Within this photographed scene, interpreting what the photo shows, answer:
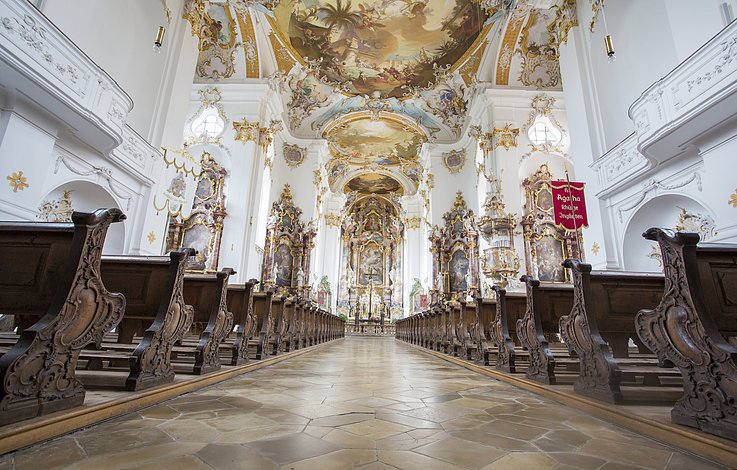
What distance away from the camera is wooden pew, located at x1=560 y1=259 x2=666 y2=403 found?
2.37 metres

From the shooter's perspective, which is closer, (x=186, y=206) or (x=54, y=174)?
(x=54, y=174)

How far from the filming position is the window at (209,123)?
1234 centimetres

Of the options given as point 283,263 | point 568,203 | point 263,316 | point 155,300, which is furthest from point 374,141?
point 155,300

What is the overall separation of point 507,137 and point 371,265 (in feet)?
49.3

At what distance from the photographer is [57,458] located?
4.29 feet

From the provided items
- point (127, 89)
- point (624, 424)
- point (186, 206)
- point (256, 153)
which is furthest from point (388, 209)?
point (624, 424)

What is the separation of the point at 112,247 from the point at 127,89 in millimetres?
2850

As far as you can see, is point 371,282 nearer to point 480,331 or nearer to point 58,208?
point 58,208

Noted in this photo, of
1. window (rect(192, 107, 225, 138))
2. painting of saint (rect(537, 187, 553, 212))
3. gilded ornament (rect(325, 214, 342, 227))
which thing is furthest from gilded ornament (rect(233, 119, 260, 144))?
painting of saint (rect(537, 187, 553, 212))

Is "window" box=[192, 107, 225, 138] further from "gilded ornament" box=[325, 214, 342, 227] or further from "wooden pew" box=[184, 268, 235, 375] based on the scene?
"wooden pew" box=[184, 268, 235, 375]

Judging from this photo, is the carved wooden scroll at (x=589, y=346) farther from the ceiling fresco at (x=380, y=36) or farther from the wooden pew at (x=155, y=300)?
the ceiling fresco at (x=380, y=36)

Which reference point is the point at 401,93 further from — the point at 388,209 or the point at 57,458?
Result: the point at 57,458

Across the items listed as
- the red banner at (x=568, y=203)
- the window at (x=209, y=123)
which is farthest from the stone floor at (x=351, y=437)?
the window at (x=209, y=123)

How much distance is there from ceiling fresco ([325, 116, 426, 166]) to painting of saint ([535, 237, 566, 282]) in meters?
8.33
